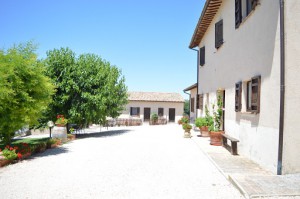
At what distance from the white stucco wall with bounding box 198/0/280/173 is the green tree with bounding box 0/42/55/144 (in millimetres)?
6500

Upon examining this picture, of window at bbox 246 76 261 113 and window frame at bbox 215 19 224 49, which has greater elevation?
window frame at bbox 215 19 224 49

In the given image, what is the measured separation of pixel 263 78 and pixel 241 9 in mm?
3101

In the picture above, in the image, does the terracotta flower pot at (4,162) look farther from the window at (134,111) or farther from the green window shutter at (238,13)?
the window at (134,111)

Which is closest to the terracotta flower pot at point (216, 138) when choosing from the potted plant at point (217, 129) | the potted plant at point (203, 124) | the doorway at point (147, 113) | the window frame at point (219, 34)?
the potted plant at point (217, 129)

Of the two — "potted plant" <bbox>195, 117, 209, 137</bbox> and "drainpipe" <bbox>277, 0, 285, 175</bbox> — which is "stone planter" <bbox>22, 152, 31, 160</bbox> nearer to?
"drainpipe" <bbox>277, 0, 285, 175</bbox>

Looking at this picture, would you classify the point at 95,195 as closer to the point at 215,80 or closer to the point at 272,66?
the point at 272,66

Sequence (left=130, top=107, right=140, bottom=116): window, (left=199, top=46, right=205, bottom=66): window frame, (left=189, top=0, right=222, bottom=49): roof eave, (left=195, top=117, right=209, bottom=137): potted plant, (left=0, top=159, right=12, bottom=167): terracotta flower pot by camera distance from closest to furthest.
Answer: (left=0, top=159, right=12, bottom=167): terracotta flower pot → (left=189, top=0, right=222, bottom=49): roof eave → (left=195, top=117, right=209, bottom=137): potted plant → (left=199, top=46, right=205, bottom=66): window frame → (left=130, top=107, right=140, bottom=116): window

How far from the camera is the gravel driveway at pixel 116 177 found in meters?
4.89

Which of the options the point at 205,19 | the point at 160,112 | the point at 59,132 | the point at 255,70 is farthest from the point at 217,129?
the point at 160,112

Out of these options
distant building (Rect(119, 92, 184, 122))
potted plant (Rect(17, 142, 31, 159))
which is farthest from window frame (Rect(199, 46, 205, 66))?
distant building (Rect(119, 92, 184, 122))

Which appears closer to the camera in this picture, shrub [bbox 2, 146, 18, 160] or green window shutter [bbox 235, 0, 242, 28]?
shrub [bbox 2, 146, 18, 160]

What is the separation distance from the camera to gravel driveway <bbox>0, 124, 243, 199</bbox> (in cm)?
489

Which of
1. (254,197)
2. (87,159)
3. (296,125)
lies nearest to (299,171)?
(296,125)

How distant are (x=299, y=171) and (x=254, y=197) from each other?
1989 mm
